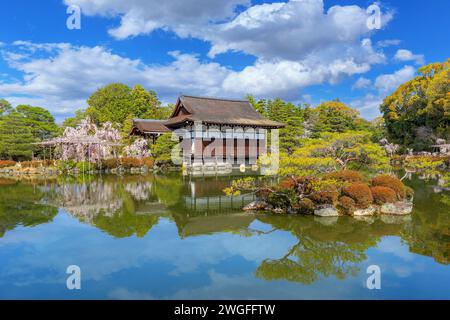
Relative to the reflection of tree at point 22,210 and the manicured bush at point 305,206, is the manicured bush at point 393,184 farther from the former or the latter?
the reflection of tree at point 22,210

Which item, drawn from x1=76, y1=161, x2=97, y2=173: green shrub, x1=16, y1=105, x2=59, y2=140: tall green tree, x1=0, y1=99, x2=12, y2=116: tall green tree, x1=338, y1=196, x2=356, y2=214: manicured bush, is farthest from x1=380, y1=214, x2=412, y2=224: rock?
x1=0, y1=99, x2=12, y2=116: tall green tree

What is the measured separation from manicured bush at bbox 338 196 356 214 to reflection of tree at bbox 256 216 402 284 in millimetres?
531

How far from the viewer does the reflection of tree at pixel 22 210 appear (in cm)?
1153

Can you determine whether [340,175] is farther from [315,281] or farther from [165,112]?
[165,112]

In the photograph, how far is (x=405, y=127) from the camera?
3834 cm

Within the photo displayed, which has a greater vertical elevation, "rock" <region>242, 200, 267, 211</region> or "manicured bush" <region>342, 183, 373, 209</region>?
"manicured bush" <region>342, 183, 373, 209</region>

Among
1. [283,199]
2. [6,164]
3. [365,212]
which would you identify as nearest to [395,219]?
[365,212]

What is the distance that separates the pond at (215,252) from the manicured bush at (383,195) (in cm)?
70

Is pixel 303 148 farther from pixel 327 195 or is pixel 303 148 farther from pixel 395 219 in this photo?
pixel 395 219

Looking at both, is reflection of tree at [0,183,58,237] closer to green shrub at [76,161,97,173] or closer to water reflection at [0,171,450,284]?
water reflection at [0,171,450,284]

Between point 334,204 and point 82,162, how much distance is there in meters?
24.5

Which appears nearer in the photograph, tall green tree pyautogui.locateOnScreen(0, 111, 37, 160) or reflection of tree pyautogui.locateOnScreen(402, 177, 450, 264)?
reflection of tree pyautogui.locateOnScreen(402, 177, 450, 264)

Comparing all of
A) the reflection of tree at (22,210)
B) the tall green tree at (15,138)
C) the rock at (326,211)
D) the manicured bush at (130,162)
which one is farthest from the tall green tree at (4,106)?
the rock at (326,211)

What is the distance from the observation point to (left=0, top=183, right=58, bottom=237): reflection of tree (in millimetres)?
11531
